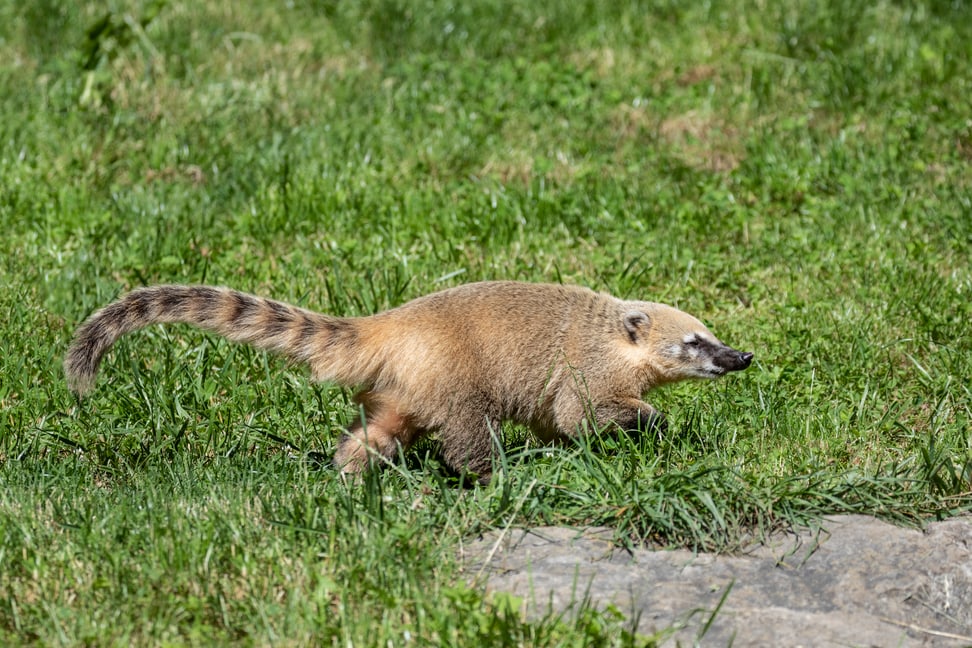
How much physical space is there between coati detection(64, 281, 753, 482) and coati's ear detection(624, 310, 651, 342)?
16cm

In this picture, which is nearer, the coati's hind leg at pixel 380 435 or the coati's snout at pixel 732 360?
the coati's hind leg at pixel 380 435

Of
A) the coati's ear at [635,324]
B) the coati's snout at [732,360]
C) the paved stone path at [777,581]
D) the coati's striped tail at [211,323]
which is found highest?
the coati's striped tail at [211,323]

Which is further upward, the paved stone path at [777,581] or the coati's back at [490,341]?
the coati's back at [490,341]

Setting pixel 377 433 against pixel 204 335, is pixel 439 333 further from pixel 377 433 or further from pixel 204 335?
pixel 204 335

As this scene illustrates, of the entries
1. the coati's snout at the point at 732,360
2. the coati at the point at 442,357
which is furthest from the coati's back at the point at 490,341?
the coati's snout at the point at 732,360

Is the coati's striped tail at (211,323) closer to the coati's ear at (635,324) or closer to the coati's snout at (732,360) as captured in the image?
the coati's ear at (635,324)

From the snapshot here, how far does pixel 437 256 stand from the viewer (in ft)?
23.3

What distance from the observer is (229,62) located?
29.9 feet

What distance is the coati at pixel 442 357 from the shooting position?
488 cm

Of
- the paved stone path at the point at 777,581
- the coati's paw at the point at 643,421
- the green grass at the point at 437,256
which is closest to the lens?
the paved stone path at the point at 777,581

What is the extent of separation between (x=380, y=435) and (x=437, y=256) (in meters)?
2.28

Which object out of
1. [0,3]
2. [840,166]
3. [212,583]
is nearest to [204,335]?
[212,583]

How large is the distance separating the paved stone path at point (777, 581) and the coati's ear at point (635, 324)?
152cm

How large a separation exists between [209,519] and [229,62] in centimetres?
579
